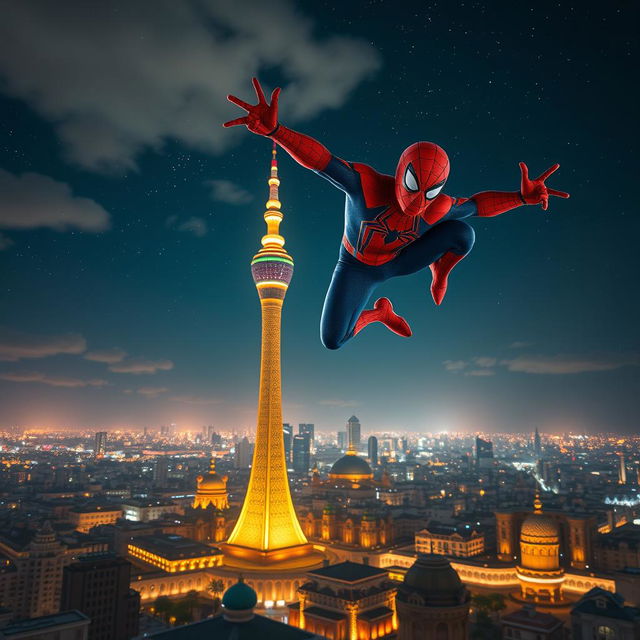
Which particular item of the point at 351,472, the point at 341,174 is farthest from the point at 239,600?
the point at 351,472

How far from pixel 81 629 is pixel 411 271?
21687 mm

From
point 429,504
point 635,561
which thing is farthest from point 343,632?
point 429,504

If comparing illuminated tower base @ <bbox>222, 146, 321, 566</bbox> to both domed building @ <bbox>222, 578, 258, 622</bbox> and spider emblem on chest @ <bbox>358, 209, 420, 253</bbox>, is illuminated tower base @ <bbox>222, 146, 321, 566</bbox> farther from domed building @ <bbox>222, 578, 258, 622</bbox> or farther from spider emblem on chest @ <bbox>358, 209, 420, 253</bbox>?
spider emblem on chest @ <bbox>358, 209, 420, 253</bbox>

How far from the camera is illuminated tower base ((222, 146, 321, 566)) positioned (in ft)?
109

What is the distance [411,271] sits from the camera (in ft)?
20.7

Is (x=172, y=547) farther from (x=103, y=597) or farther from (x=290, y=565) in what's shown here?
(x=103, y=597)

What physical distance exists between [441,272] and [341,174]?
196cm

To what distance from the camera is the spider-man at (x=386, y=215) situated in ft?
16.7

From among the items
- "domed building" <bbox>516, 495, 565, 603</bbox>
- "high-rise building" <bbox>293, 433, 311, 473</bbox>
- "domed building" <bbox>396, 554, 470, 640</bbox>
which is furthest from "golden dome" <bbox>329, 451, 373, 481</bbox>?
"high-rise building" <bbox>293, 433, 311, 473</bbox>

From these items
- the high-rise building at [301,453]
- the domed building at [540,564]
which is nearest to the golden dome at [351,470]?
the domed building at [540,564]

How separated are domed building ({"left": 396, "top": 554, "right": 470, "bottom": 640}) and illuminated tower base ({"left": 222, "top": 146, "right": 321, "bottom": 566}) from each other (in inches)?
455

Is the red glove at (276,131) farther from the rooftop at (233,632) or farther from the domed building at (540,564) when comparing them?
the domed building at (540,564)

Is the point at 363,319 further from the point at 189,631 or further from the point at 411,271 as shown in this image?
the point at 189,631

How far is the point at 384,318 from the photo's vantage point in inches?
269
